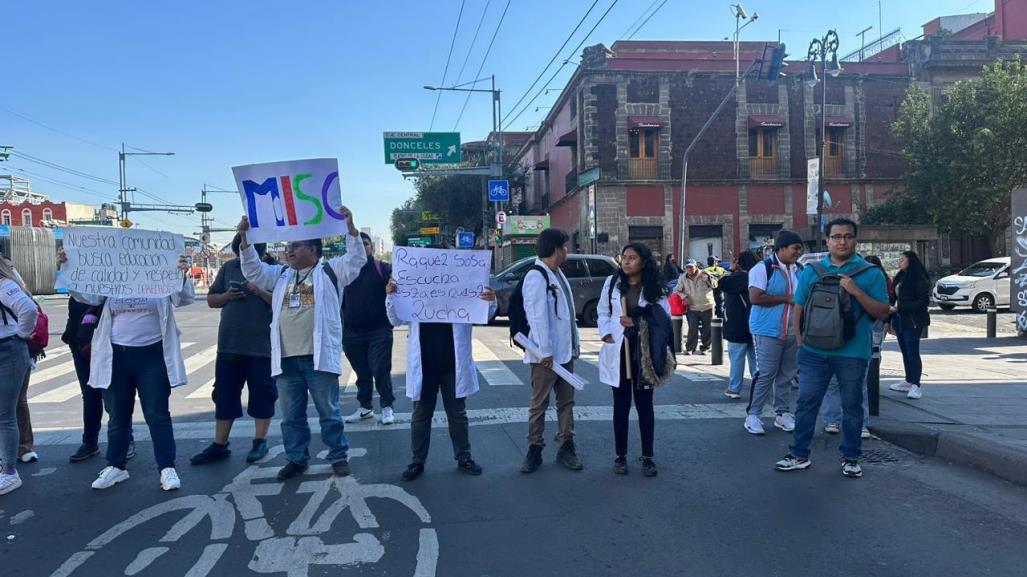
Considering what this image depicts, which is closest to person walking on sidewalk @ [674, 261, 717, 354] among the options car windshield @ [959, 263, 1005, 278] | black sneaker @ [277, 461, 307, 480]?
black sneaker @ [277, 461, 307, 480]

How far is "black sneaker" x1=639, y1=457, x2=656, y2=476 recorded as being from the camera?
5.38 m

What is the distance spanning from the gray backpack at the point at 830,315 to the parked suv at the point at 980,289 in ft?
61.9

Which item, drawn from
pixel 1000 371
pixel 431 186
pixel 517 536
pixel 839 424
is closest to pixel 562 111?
pixel 431 186

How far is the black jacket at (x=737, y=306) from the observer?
24.8ft

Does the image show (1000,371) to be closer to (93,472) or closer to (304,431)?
(304,431)

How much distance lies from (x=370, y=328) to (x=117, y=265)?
2429 millimetres

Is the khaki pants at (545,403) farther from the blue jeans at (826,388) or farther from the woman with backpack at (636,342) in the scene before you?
the blue jeans at (826,388)

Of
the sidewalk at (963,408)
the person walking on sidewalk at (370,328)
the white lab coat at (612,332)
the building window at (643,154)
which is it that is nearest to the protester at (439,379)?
the white lab coat at (612,332)

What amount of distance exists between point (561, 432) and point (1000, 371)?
8043 mm

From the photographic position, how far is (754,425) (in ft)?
21.8

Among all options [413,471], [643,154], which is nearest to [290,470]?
[413,471]

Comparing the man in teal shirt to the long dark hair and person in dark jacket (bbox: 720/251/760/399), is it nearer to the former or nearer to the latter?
the long dark hair

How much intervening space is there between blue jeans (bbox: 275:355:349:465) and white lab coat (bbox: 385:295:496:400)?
0.59 metres

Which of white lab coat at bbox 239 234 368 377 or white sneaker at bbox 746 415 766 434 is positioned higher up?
white lab coat at bbox 239 234 368 377
